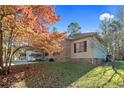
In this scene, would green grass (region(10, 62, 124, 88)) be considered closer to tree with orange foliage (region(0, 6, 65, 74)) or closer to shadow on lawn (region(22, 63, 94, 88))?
shadow on lawn (region(22, 63, 94, 88))

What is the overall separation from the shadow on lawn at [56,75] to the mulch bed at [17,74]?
15 centimetres

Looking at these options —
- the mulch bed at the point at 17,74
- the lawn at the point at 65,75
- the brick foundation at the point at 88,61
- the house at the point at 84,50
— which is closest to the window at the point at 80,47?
the house at the point at 84,50

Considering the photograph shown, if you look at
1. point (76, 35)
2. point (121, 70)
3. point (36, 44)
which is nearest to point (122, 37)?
point (121, 70)

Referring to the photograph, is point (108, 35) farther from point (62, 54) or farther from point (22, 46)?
point (22, 46)

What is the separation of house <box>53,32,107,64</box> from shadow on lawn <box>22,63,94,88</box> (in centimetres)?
16

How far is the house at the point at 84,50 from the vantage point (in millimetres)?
6812

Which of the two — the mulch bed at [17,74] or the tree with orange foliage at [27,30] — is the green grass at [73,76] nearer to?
the mulch bed at [17,74]

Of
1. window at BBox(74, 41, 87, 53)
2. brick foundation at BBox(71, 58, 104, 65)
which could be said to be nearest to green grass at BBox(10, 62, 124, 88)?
brick foundation at BBox(71, 58, 104, 65)

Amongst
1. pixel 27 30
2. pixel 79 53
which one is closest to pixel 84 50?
pixel 79 53

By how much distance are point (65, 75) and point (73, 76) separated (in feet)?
0.60

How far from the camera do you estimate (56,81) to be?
20.5 ft

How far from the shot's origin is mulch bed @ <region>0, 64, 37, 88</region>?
20.7ft

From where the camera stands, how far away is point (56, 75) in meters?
6.56

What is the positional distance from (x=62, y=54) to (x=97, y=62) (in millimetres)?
779
